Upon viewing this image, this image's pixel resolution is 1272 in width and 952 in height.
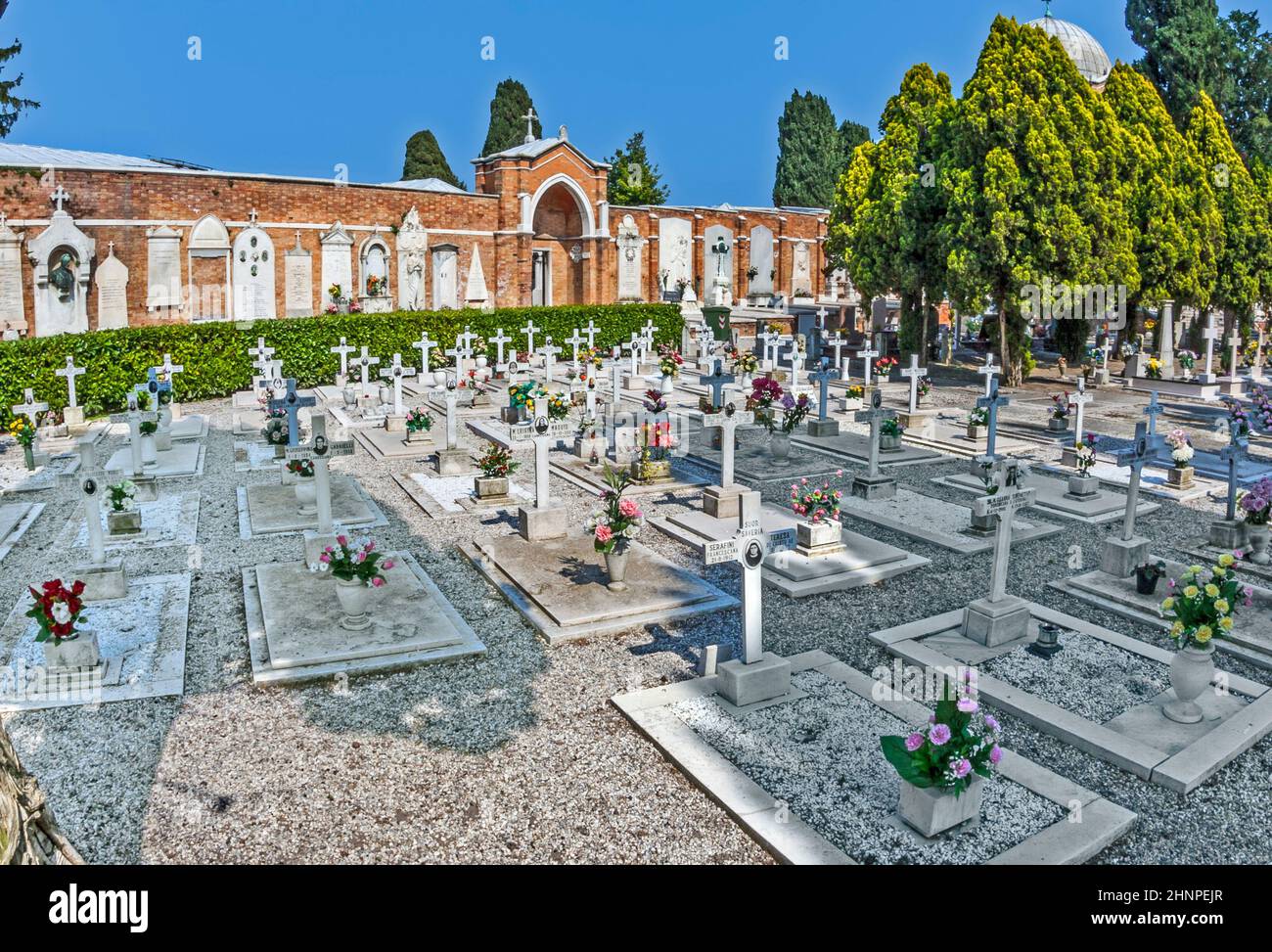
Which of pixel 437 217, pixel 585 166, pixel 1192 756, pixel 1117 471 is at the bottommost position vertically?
pixel 1192 756

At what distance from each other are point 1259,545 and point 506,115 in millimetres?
49580

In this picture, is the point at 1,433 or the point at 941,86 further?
the point at 941,86

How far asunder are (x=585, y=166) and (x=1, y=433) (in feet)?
82.7

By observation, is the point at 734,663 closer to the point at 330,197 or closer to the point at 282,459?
the point at 282,459

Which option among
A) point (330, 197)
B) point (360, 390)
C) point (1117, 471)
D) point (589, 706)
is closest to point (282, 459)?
point (360, 390)

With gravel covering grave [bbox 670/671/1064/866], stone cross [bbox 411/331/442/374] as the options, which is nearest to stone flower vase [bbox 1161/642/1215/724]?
gravel covering grave [bbox 670/671/1064/866]

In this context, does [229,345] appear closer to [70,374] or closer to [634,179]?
[70,374]

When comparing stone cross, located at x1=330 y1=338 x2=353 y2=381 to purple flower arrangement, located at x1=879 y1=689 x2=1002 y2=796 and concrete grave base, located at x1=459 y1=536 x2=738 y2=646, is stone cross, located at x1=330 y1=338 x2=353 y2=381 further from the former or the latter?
purple flower arrangement, located at x1=879 y1=689 x2=1002 y2=796

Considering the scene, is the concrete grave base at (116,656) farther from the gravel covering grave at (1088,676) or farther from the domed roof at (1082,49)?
the domed roof at (1082,49)

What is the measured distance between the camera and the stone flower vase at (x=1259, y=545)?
1128 centimetres

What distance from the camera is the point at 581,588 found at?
10242 mm

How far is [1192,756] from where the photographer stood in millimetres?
6852

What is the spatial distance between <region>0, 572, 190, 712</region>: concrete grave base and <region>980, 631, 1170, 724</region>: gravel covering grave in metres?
6.97

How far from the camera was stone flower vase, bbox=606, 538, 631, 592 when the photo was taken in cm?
1012
